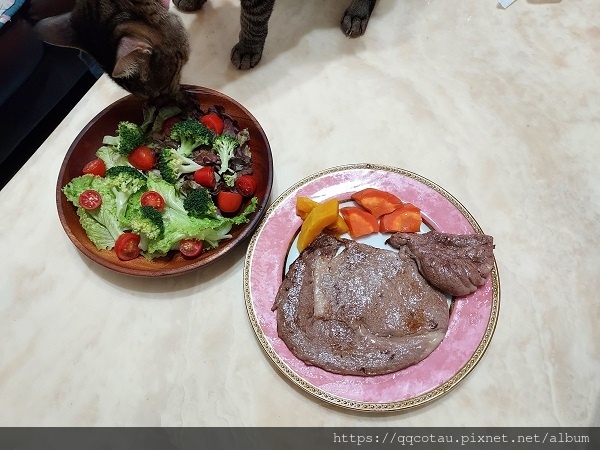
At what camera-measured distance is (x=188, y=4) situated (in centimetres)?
179

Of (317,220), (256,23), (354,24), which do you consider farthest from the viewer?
(354,24)

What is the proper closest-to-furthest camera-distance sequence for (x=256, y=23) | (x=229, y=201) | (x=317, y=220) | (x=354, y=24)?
(x=317, y=220)
(x=229, y=201)
(x=256, y=23)
(x=354, y=24)

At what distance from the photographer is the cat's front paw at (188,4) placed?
5.85 ft

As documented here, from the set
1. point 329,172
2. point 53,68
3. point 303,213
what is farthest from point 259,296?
point 53,68

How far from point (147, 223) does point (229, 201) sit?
22cm

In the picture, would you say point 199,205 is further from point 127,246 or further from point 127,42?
point 127,42

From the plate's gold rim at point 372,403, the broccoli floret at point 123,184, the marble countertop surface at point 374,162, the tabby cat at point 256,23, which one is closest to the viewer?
the plate's gold rim at point 372,403

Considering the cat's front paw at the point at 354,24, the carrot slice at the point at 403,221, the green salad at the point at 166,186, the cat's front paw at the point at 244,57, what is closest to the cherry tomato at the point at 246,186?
the green salad at the point at 166,186

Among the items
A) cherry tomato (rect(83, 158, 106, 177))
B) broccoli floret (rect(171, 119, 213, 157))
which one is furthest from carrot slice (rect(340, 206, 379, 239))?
cherry tomato (rect(83, 158, 106, 177))

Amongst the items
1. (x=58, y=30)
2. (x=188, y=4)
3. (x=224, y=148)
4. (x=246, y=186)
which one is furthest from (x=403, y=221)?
(x=188, y=4)

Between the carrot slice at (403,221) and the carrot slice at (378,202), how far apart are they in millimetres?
17

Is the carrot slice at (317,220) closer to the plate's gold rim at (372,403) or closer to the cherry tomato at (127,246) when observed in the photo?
the plate's gold rim at (372,403)

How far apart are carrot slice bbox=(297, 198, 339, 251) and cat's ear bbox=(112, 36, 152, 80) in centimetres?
58

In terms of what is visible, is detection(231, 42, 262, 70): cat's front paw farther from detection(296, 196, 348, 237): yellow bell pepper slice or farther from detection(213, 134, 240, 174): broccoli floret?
Result: detection(296, 196, 348, 237): yellow bell pepper slice
